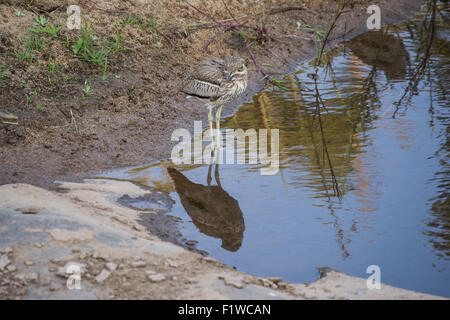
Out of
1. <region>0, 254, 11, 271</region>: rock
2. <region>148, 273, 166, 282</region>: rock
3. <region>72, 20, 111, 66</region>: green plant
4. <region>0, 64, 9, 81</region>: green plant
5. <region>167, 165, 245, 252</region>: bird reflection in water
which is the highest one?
<region>72, 20, 111, 66</region>: green plant

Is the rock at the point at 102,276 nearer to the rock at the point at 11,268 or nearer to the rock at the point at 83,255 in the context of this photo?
the rock at the point at 83,255

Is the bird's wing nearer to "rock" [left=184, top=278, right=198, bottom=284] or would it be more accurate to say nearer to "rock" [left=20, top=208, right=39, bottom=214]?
"rock" [left=20, top=208, right=39, bottom=214]

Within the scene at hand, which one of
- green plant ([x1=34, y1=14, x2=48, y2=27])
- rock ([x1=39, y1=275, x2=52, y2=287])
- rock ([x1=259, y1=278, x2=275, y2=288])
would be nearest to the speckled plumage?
green plant ([x1=34, y1=14, x2=48, y2=27])

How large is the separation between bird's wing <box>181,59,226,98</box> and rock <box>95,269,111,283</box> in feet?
8.80

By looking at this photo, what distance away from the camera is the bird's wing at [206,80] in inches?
208

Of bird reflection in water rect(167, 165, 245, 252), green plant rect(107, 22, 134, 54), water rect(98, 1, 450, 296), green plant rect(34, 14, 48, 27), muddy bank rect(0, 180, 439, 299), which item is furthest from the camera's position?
green plant rect(107, 22, 134, 54)

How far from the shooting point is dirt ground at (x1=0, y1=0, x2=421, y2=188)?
5.06m

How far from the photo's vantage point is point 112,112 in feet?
18.8

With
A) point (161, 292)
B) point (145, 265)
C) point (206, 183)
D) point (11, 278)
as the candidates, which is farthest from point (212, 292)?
point (206, 183)

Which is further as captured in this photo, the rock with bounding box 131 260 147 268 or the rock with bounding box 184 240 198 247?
the rock with bounding box 184 240 198 247

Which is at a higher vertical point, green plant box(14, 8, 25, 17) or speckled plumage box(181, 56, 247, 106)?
green plant box(14, 8, 25, 17)

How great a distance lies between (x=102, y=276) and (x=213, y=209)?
159 centimetres

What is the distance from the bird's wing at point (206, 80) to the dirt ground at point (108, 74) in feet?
1.68

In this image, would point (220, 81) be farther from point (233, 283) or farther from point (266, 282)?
point (233, 283)
